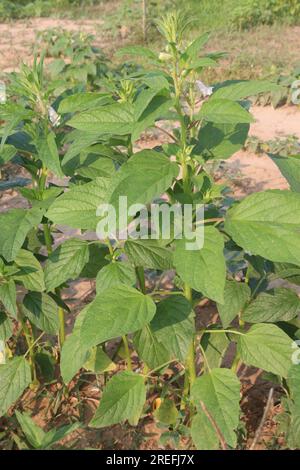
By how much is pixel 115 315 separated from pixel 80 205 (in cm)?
33

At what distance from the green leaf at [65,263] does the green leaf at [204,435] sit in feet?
1.77

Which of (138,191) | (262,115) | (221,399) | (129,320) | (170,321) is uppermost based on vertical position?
(138,191)

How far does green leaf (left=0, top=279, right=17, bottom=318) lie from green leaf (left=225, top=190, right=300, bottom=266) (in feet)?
2.16

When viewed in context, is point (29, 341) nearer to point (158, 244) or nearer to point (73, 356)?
point (73, 356)

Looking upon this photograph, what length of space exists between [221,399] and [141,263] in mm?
407

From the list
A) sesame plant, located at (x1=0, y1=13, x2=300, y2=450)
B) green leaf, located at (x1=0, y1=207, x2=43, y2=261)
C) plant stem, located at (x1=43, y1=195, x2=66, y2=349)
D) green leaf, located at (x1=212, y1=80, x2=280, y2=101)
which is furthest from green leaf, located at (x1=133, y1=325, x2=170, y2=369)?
green leaf, located at (x1=212, y1=80, x2=280, y2=101)

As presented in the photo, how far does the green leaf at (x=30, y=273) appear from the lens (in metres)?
1.62

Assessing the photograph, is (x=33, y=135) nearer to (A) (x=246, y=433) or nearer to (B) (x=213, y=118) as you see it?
(B) (x=213, y=118)

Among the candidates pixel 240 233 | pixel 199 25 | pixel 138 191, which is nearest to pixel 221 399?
pixel 240 233

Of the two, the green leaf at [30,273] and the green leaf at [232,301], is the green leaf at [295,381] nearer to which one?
the green leaf at [232,301]

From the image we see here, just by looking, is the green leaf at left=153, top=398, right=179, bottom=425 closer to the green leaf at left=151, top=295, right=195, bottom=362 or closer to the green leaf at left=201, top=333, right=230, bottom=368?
the green leaf at left=201, top=333, right=230, bottom=368

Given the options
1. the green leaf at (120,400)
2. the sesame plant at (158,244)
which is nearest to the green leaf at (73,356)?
the sesame plant at (158,244)

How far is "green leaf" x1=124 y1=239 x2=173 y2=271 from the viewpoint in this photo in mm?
1456

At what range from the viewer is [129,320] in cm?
129
